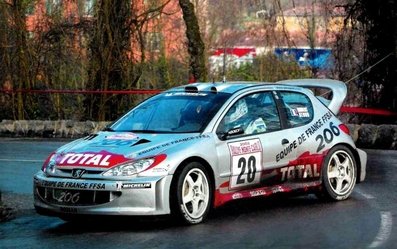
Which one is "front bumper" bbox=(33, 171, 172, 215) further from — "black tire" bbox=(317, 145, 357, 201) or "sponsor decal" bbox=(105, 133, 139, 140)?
"black tire" bbox=(317, 145, 357, 201)

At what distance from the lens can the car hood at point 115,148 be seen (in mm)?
9602

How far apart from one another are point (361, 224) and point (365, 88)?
14163mm

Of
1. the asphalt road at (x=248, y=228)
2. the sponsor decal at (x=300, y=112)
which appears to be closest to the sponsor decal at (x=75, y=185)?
the asphalt road at (x=248, y=228)

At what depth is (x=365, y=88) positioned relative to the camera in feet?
77.6

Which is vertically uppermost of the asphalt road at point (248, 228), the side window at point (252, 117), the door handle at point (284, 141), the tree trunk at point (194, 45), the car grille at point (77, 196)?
the tree trunk at point (194, 45)

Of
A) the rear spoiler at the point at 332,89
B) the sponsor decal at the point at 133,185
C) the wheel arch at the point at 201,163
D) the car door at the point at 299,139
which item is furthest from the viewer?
the rear spoiler at the point at 332,89

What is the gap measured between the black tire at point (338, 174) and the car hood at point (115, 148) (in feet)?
6.42

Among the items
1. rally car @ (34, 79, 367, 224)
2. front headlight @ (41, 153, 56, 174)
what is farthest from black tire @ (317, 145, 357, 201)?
front headlight @ (41, 153, 56, 174)

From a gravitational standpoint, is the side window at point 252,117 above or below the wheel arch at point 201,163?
above

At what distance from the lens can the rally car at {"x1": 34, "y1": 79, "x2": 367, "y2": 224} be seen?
951 centimetres

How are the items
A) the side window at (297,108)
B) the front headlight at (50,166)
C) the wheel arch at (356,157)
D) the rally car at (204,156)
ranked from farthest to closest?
the wheel arch at (356,157)
the side window at (297,108)
the front headlight at (50,166)
the rally car at (204,156)

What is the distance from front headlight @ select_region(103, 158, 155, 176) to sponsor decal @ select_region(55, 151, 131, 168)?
0.06 meters

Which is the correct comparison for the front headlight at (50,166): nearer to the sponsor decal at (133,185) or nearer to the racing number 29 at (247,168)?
the sponsor decal at (133,185)

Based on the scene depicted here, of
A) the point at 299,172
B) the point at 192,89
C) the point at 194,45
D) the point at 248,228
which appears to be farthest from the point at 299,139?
the point at 194,45
